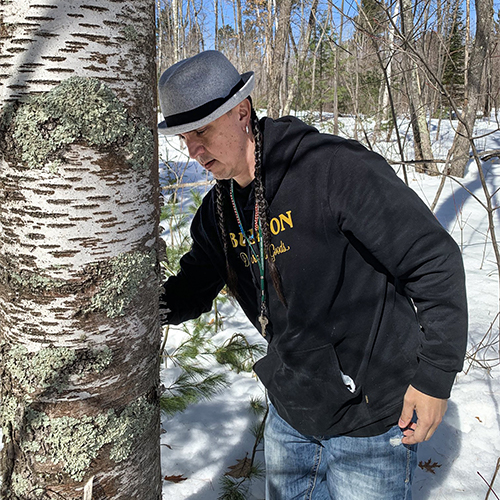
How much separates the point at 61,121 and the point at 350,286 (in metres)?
0.90

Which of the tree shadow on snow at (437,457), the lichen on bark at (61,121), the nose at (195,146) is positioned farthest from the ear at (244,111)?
the tree shadow on snow at (437,457)

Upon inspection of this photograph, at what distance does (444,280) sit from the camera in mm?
1109

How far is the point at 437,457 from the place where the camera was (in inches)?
87.0

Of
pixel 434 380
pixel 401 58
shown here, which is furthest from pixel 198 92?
pixel 401 58

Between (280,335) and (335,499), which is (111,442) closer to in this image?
(280,335)

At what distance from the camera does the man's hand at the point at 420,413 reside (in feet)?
3.91

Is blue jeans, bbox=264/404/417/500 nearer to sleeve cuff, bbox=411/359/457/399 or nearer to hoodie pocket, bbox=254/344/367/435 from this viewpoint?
hoodie pocket, bbox=254/344/367/435

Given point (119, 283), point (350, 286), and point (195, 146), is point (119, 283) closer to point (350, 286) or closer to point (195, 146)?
point (195, 146)

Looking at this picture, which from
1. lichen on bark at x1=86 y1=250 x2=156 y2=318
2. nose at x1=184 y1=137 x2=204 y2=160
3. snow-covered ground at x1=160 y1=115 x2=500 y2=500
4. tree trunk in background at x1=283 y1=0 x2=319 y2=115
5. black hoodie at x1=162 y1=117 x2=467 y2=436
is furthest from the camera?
tree trunk in background at x1=283 y1=0 x2=319 y2=115

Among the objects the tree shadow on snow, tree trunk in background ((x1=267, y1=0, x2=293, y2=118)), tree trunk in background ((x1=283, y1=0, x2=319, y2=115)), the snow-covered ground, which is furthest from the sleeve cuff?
tree trunk in background ((x1=267, y1=0, x2=293, y2=118))

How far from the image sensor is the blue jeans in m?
1.30

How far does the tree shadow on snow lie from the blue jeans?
0.78 metres

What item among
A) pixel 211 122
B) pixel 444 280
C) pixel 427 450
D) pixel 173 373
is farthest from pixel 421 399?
pixel 173 373

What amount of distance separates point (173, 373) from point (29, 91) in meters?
2.27
